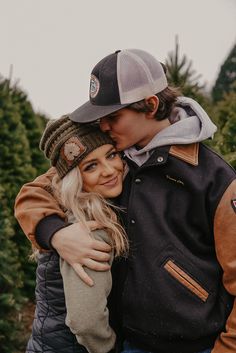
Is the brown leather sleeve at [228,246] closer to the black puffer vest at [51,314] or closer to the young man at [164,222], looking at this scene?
the young man at [164,222]

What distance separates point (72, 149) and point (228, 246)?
0.84 m

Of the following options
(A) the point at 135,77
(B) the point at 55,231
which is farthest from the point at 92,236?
(A) the point at 135,77

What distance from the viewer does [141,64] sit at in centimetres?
236

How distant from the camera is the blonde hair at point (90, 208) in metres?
2.38

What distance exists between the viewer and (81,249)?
92.8 inches

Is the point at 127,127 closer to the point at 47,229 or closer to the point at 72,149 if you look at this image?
the point at 72,149

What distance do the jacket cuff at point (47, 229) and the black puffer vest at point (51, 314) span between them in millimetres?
77

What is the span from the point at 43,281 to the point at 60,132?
740mm

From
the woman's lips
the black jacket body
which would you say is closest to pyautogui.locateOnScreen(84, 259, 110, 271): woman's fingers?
the black jacket body

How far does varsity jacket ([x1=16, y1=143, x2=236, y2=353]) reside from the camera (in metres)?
2.26

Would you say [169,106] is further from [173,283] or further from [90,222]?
[173,283]

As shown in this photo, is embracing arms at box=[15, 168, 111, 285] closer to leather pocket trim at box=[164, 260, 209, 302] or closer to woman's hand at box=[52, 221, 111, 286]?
woman's hand at box=[52, 221, 111, 286]

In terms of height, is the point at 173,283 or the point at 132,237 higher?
the point at 132,237

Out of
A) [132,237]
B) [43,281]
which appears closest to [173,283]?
[132,237]
